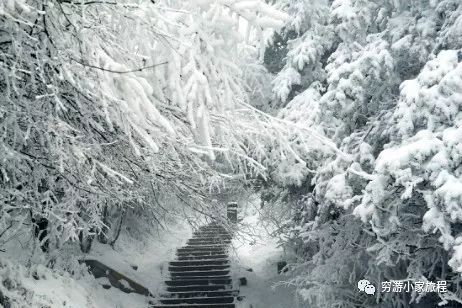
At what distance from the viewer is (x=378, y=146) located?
9234 millimetres

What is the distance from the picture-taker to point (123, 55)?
4.04 metres

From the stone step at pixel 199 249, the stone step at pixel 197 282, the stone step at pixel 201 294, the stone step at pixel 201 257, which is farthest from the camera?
the stone step at pixel 199 249

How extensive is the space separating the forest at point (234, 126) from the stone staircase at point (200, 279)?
1982 mm

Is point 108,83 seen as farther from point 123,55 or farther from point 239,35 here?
point 239,35

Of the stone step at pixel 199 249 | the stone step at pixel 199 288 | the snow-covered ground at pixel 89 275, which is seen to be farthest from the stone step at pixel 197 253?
the stone step at pixel 199 288

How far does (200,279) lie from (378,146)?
9440 mm

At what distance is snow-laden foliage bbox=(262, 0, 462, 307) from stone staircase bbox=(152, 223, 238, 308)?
3.81 meters

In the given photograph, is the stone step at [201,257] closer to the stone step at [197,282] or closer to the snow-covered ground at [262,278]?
the snow-covered ground at [262,278]

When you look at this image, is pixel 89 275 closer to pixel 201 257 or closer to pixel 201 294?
pixel 201 294

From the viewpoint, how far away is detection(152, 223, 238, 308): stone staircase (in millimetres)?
14648

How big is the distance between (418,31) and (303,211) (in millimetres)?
4781

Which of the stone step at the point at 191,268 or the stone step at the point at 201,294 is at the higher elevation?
the stone step at the point at 191,268

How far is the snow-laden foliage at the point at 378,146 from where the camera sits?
21.6 feet

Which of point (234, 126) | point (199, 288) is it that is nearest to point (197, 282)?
point (199, 288)
